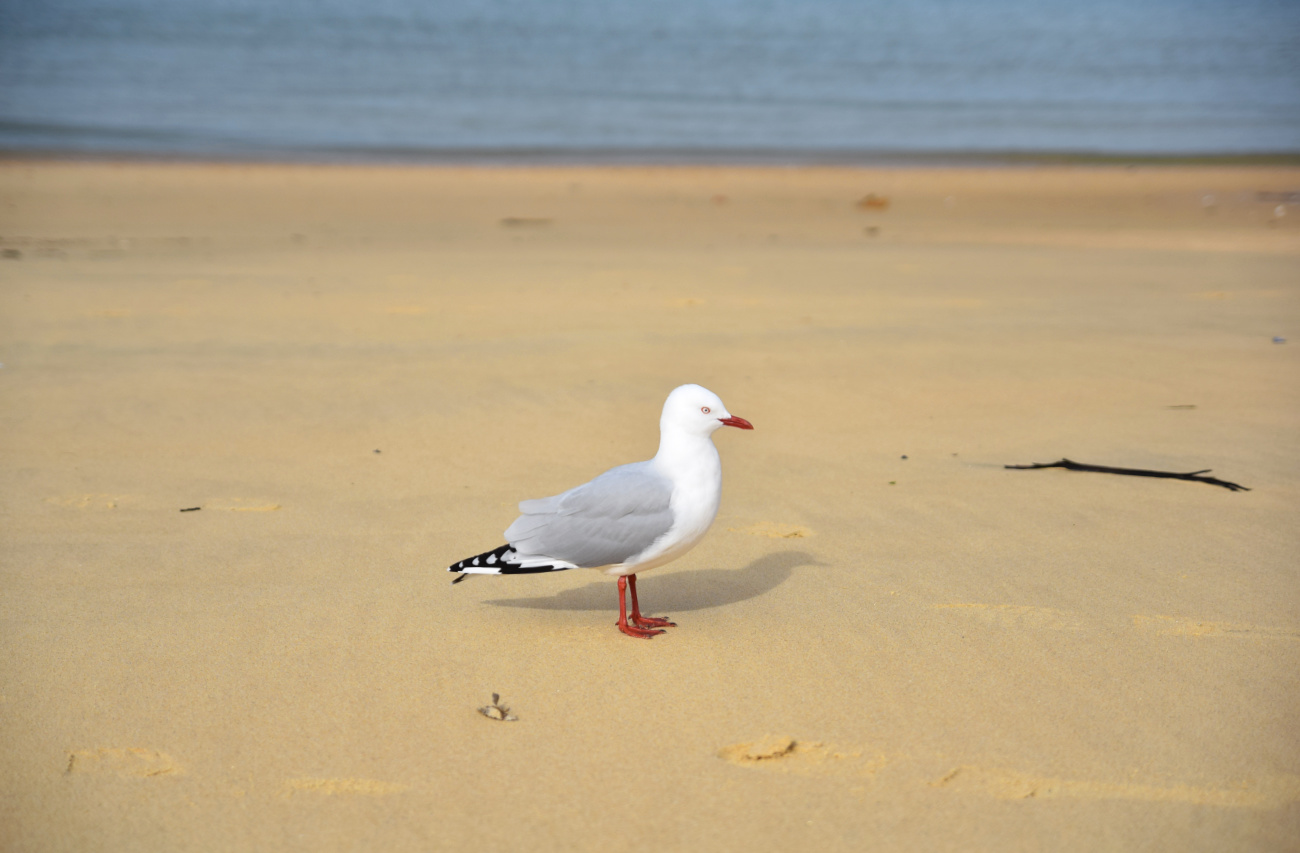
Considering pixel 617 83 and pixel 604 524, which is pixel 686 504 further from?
pixel 617 83

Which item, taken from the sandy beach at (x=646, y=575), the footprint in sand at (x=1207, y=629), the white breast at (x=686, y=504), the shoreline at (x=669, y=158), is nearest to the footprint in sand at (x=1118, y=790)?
the sandy beach at (x=646, y=575)

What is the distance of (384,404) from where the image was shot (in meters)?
5.71

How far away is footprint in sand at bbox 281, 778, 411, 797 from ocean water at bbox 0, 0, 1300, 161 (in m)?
20.0

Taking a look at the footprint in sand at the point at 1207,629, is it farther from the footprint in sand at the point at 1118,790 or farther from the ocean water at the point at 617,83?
the ocean water at the point at 617,83

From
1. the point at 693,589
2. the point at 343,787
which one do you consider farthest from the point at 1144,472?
the point at 343,787

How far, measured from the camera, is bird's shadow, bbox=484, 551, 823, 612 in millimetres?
3689

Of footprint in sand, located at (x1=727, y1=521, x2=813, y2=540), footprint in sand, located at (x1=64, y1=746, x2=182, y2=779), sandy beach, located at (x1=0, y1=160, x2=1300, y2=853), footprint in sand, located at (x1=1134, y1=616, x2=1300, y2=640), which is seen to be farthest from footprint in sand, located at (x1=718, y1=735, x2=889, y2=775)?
footprint in sand, located at (x1=727, y1=521, x2=813, y2=540)

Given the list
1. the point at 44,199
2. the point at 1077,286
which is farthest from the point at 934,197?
the point at 44,199

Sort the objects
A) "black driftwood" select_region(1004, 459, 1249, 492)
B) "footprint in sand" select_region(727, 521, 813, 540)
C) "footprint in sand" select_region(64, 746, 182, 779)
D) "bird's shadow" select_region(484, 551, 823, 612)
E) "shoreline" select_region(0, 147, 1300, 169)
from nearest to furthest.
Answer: "footprint in sand" select_region(64, 746, 182, 779), "bird's shadow" select_region(484, 551, 823, 612), "footprint in sand" select_region(727, 521, 813, 540), "black driftwood" select_region(1004, 459, 1249, 492), "shoreline" select_region(0, 147, 1300, 169)

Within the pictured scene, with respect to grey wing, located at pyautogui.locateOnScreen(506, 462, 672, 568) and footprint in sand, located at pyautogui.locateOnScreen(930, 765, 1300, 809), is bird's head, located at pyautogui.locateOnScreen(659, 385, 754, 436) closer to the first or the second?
grey wing, located at pyautogui.locateOnScreen(506, 462, 672, 568)

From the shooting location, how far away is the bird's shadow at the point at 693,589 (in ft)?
12.1

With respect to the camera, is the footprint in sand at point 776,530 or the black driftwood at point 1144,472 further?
the black driftwood at point 1144,472

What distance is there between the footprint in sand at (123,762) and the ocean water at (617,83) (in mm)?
19797

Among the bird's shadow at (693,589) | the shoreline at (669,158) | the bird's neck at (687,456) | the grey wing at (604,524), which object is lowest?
the bird's shadow at (693,589)
